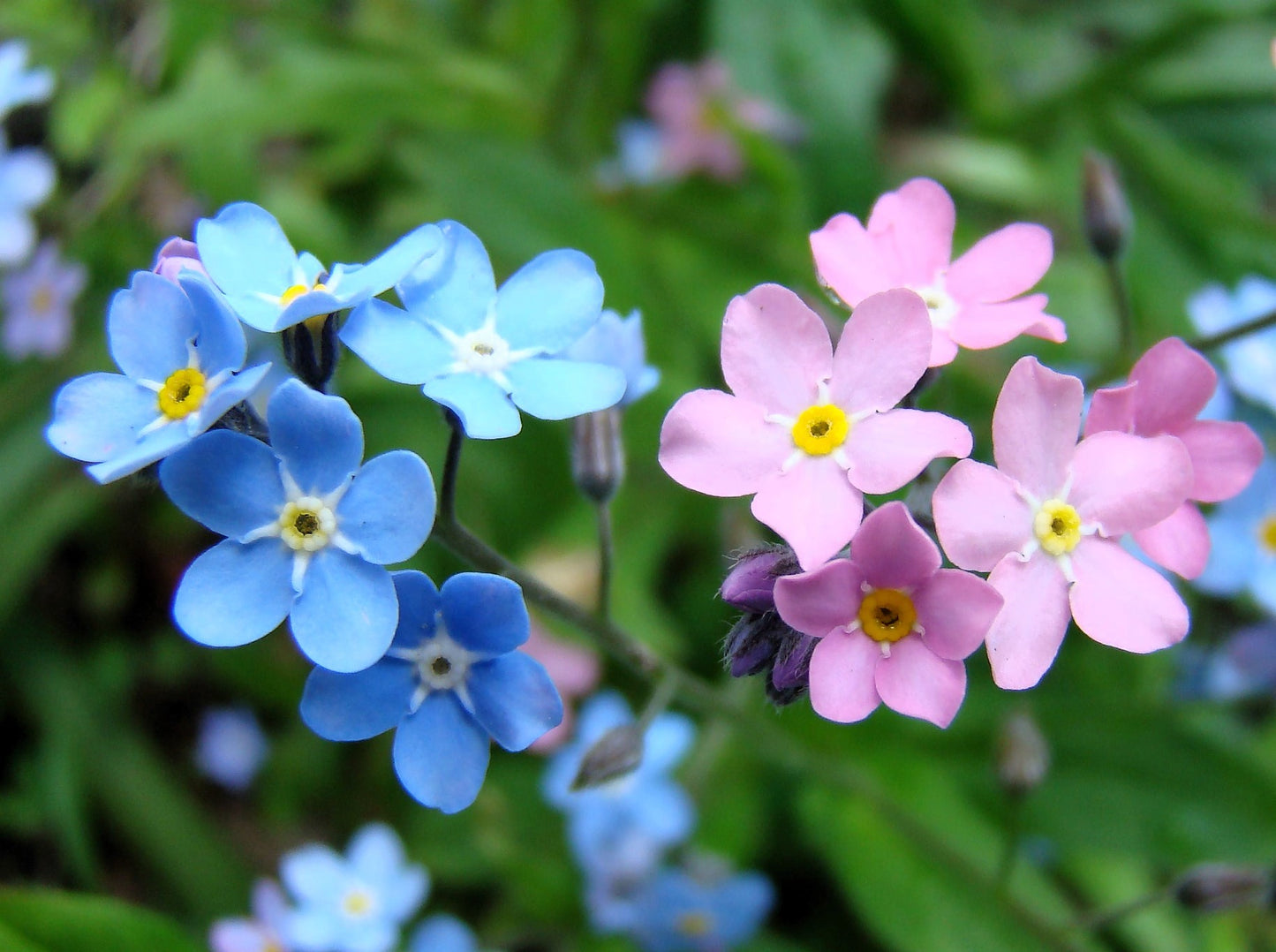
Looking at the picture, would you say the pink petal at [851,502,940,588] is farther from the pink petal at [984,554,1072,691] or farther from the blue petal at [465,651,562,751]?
the blue petal at [465,651,562,751]

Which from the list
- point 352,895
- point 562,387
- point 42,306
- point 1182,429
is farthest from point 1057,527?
point 42,306

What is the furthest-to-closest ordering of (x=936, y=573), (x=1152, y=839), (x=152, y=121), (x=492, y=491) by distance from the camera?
(x=492, y=491)
(x=152, y=121)
(x=1152, y=839)
(x=936, y=573)

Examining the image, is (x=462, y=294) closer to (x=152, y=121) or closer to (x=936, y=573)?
(x=936, y=573)

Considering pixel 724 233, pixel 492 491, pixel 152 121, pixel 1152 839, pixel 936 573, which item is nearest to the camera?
pixel 936 573

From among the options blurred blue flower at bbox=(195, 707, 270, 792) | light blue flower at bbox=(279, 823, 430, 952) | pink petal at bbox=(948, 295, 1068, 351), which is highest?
pink petal at bbox=(948, 295, 1068, 351)

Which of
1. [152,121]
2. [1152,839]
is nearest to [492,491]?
Result: [152,121]

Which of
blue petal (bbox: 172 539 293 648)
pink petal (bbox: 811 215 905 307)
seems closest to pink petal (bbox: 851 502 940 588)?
pink petal (bbox: 811 215 905 307)
